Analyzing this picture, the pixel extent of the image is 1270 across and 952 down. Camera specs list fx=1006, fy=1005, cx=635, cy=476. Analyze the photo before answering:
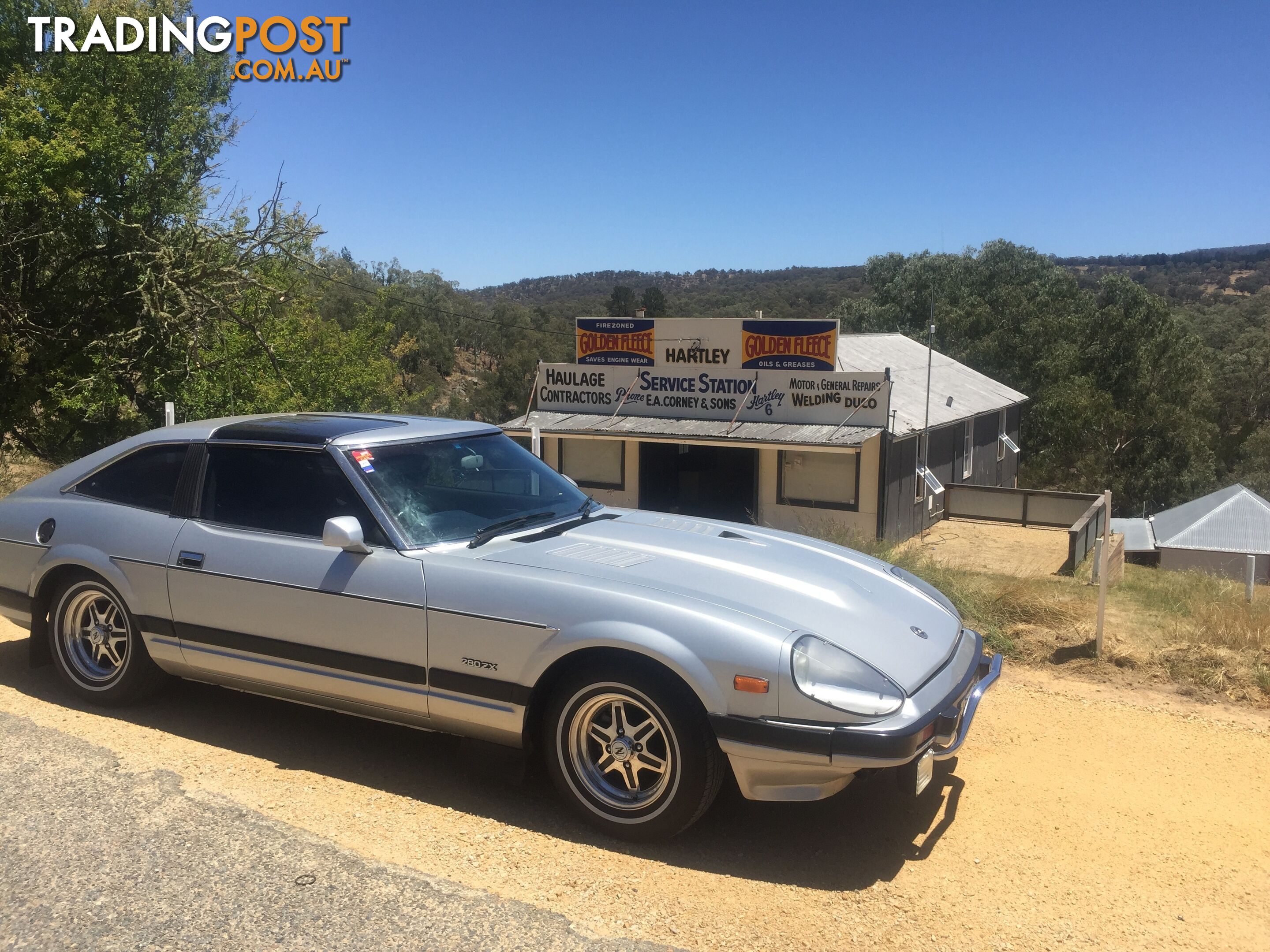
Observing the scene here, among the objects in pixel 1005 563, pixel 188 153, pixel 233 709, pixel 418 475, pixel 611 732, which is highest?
pixel 188 153

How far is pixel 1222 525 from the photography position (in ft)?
91.5

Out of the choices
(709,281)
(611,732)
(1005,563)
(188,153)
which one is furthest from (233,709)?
(709,281)

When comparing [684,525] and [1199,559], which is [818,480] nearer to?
[1199,559]

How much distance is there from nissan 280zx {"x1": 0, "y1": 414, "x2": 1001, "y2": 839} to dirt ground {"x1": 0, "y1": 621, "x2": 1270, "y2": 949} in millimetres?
280

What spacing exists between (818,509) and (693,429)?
297 cm

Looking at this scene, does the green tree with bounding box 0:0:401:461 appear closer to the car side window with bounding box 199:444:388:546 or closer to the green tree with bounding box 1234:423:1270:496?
the car side window with bounding box 199:444:388:546

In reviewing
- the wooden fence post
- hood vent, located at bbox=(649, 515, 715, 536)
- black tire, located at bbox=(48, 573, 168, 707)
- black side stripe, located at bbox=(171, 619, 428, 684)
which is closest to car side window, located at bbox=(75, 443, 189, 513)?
black tire, located at bbox=(48, 573, 168, 707)

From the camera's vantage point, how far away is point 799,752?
3504 mm

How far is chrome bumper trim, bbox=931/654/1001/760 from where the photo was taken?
3.83m

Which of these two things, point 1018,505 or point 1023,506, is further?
point 1018,505

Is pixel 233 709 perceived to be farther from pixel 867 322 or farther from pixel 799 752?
pixel 867 322

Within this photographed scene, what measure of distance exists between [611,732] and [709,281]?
11205 cm

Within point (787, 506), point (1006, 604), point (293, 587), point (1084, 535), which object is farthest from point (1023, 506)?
point (293, 587)

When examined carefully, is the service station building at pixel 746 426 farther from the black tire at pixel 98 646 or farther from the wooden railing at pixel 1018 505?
the black tire at pixel 98 646
